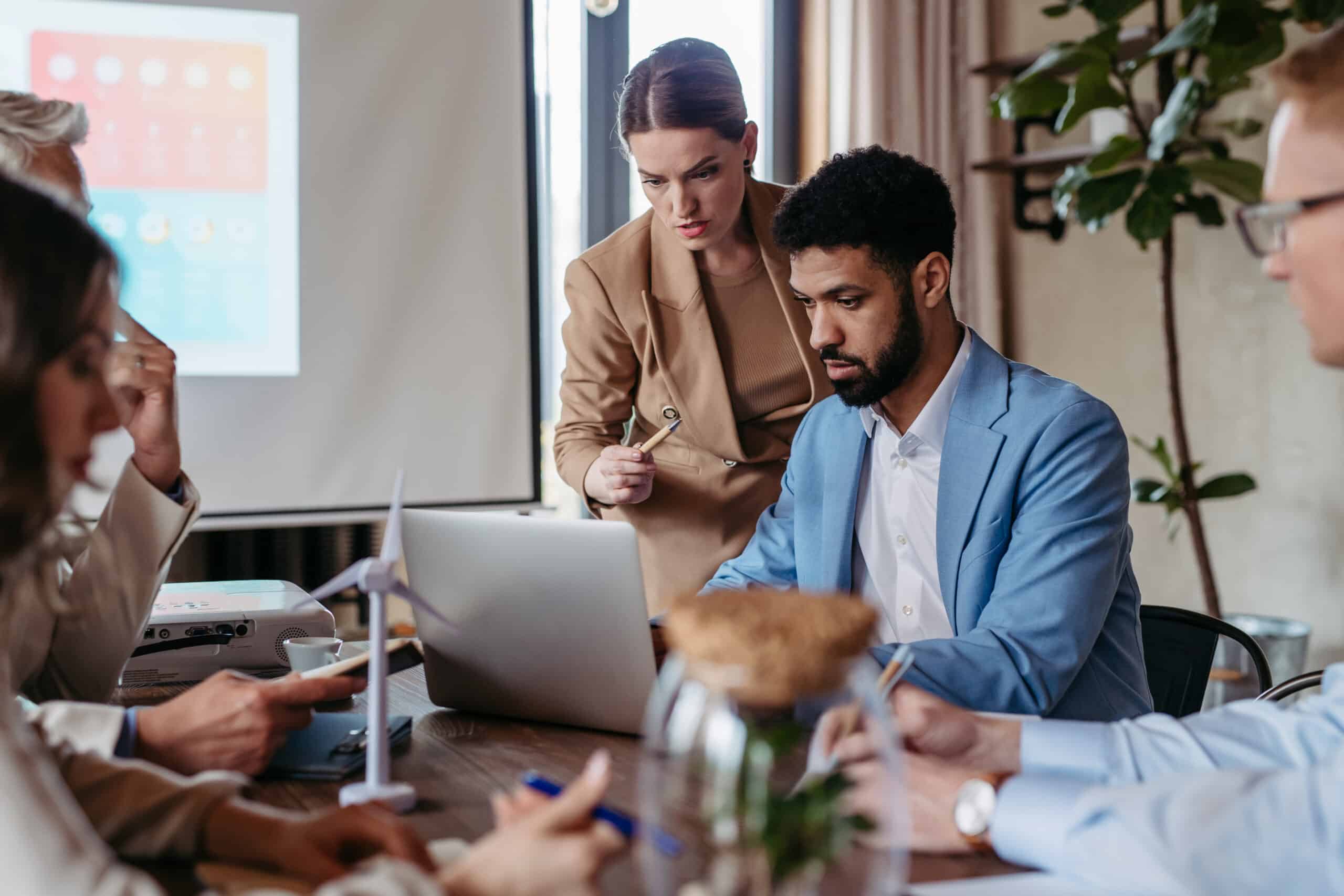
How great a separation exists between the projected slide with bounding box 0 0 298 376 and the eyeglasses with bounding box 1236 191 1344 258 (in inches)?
99.2

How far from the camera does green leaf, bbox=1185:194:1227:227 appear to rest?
2852 mm

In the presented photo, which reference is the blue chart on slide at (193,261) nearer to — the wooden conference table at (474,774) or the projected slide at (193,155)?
the projected slide at (193,155)

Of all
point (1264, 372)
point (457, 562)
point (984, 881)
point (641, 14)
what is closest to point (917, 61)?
point (641, 14)

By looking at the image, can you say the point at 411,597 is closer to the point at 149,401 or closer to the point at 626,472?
the point at 149,401

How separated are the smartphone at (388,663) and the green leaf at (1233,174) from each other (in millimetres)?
2250

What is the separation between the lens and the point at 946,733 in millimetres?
1056

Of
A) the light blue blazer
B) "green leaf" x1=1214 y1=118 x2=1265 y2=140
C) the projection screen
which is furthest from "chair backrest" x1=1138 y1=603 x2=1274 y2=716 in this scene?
the projection screen

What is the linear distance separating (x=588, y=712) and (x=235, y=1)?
7.83ft

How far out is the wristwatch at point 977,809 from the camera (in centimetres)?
93

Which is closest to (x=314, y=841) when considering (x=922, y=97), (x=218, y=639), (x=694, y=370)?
(x=218, y=639)

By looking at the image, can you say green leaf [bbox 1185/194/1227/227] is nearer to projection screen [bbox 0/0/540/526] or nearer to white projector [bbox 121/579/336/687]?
projection screen [bbox 0/0/540/526]

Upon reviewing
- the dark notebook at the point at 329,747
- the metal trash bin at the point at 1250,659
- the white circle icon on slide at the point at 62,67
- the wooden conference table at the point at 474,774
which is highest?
the white circle icon on slide at the point at 62,67

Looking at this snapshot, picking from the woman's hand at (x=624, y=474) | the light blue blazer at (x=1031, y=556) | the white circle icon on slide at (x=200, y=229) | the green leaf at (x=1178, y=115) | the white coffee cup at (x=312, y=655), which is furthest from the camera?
the white circle icon on slide at (x=200, y=229)

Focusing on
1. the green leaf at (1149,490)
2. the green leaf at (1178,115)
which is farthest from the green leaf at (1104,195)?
the green leaf at (1149,490)
